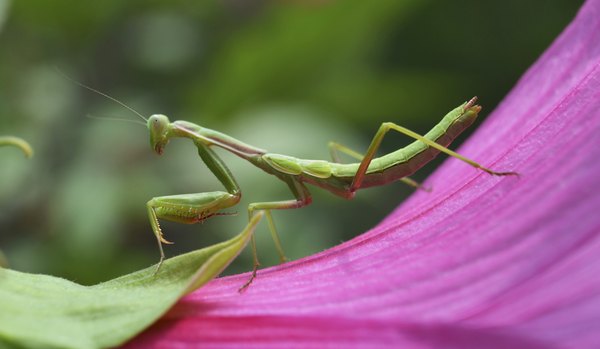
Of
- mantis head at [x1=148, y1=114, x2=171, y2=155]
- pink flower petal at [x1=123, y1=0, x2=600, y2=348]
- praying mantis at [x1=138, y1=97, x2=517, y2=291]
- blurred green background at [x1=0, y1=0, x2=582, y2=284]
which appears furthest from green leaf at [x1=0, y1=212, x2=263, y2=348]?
blurred green background at [x1=0, y1=0, x2=582, y2=284]

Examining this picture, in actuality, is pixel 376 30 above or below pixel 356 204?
above

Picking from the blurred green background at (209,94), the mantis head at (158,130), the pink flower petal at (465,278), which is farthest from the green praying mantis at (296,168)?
the blurred green background at (209,94)

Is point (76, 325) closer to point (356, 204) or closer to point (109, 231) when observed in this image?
point (109, 231)

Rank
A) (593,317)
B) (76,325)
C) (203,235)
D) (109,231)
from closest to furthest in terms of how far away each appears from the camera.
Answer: (593,317) → (76,325) → (109,231) → (203,235)

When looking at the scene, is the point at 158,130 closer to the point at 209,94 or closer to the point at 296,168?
the point at 296,168

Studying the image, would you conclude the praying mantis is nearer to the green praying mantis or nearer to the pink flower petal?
the green praying mantis

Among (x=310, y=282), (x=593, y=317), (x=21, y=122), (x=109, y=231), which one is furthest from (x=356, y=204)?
(x=593, y=317)

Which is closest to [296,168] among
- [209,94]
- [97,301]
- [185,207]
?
[185,207]
